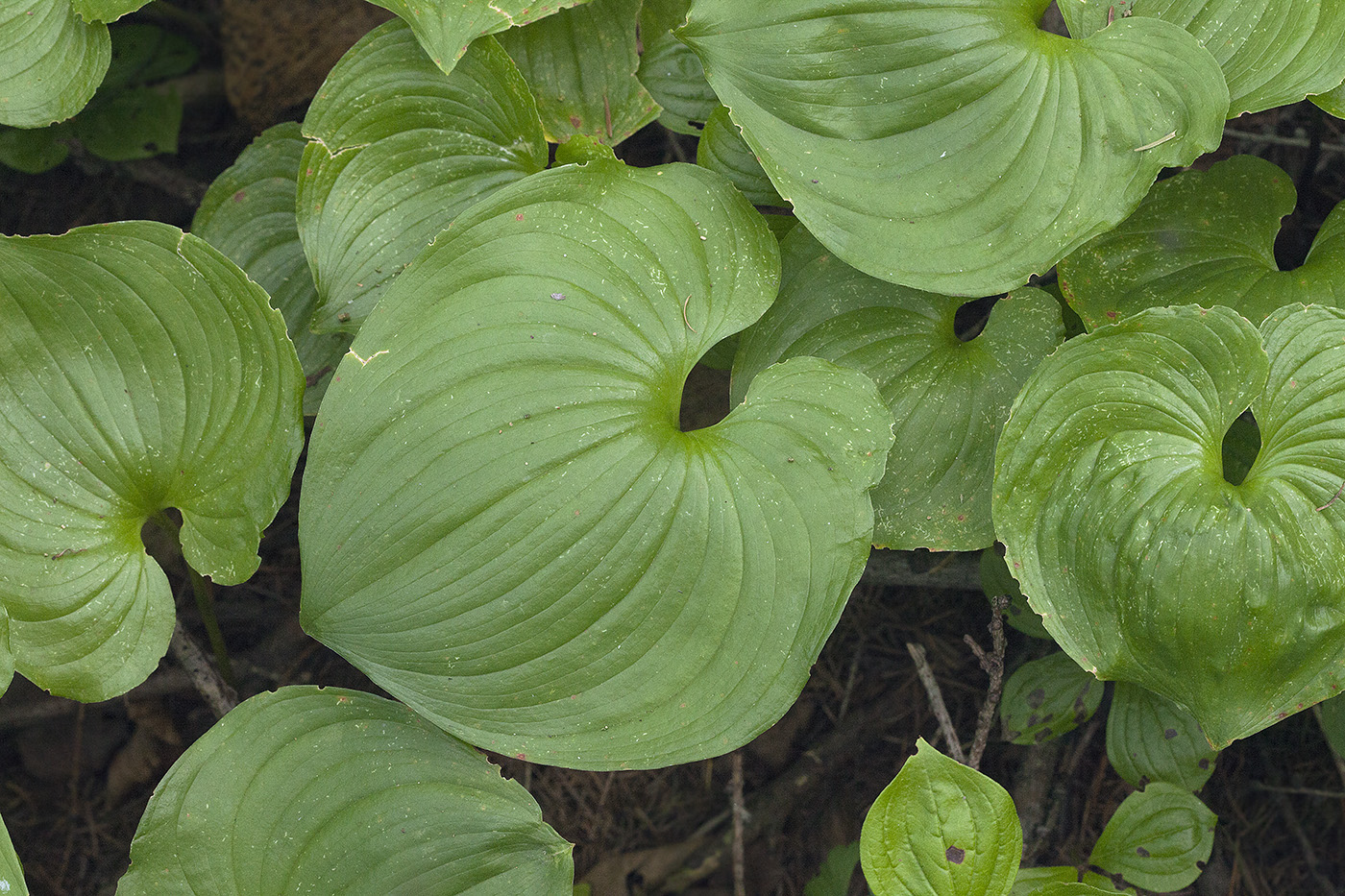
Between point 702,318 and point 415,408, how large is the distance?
1.33 ft

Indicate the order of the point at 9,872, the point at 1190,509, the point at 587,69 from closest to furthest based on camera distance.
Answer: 1. the point at 9,872
2. the point at 1190,509
3. the point at 587,69

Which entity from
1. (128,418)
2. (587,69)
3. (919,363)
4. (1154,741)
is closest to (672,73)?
(587,69)

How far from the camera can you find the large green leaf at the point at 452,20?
50.4 inches

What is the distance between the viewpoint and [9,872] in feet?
3.18

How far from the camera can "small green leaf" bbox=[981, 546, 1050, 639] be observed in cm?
150

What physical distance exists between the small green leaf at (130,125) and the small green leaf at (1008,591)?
6.02 feet

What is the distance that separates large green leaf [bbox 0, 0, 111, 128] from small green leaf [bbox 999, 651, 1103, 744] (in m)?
1.91

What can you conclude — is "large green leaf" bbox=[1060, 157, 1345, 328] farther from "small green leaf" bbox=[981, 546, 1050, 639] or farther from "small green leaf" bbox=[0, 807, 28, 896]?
"small green leaf" bbox=[0, 807, 28, 896]

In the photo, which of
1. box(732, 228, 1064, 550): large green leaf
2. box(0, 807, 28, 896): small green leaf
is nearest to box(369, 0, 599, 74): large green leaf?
box(732, 228, 1064, 550): large green leaf

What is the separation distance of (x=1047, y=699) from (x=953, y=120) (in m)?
0.98

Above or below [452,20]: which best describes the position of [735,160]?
below

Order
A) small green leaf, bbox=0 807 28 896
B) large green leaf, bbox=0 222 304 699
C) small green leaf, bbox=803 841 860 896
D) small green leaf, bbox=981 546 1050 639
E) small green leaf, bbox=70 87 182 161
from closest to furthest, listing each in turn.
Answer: small green leaf, bbox=0 807 28 896
large green leaf, bbox=0 222 304 699
small green leaf, bbox=981 546 1050 639
small green leaf, bbox=803 841 860 896
small green leaf, bbox=70 87 182 161

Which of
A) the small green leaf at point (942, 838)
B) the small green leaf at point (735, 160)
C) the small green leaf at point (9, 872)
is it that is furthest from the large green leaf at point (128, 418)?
the small green leaf at point (942, 838)

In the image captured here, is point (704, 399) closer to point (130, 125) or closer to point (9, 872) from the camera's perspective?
point (9, 872)
